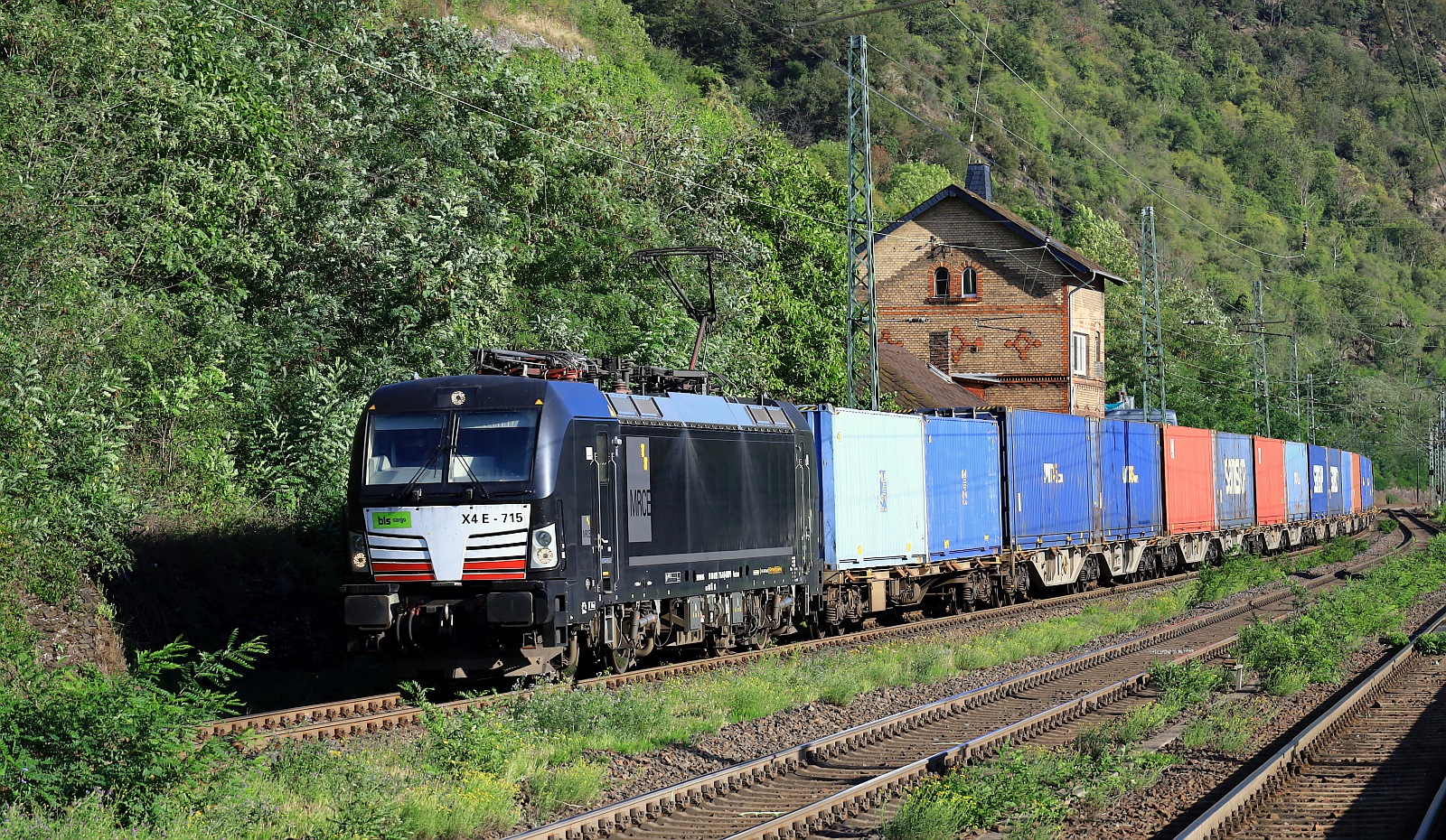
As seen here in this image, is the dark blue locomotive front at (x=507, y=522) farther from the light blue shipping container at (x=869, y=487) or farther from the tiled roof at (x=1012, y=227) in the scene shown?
the tiled roof at (x=1012, y=227)

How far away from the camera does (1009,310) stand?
179 ft

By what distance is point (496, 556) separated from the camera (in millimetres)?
13766

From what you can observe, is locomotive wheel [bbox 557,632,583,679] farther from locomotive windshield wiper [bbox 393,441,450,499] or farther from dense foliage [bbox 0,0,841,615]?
dense foliage [bbox 0,0,841,615]

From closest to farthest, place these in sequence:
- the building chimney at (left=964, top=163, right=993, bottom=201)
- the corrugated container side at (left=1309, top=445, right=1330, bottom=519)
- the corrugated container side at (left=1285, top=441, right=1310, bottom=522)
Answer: the corrugated container side at (left=1285, top=441, right=1310, bottom=522), the corrugated container side at (left=1309, top=445, right=1330, bottom=519), the building chimney at (left=964, top=163, right=993, bottom=201)

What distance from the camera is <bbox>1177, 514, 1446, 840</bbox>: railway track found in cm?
957

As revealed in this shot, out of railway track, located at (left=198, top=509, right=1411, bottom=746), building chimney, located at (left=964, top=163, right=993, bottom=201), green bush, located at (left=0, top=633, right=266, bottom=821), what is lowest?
railway track, located at (left=198, top=509, right=1411, bottom=746)

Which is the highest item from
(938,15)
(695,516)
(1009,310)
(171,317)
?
(938,15)

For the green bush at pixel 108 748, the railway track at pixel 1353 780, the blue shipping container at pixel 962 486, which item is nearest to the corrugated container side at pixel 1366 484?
the blue shipping container at pixel 962 486

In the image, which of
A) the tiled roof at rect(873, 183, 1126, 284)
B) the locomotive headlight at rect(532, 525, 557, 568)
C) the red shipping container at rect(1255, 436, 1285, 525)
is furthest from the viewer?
the tiled roof at rect(873, 183, 1126, 284)

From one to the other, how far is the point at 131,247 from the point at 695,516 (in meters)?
10.1

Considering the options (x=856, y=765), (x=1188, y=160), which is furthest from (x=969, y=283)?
(x=1188, y=160)

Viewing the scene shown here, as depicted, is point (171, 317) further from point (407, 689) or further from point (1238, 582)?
point (1238, 582)

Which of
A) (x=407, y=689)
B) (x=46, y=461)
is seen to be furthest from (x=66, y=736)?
(x=46, y=461)

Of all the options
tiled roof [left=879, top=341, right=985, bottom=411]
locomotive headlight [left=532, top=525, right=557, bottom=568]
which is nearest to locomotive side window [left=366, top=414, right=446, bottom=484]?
locomotive headlight [left=532, top=525, right=557, bottom=568]
